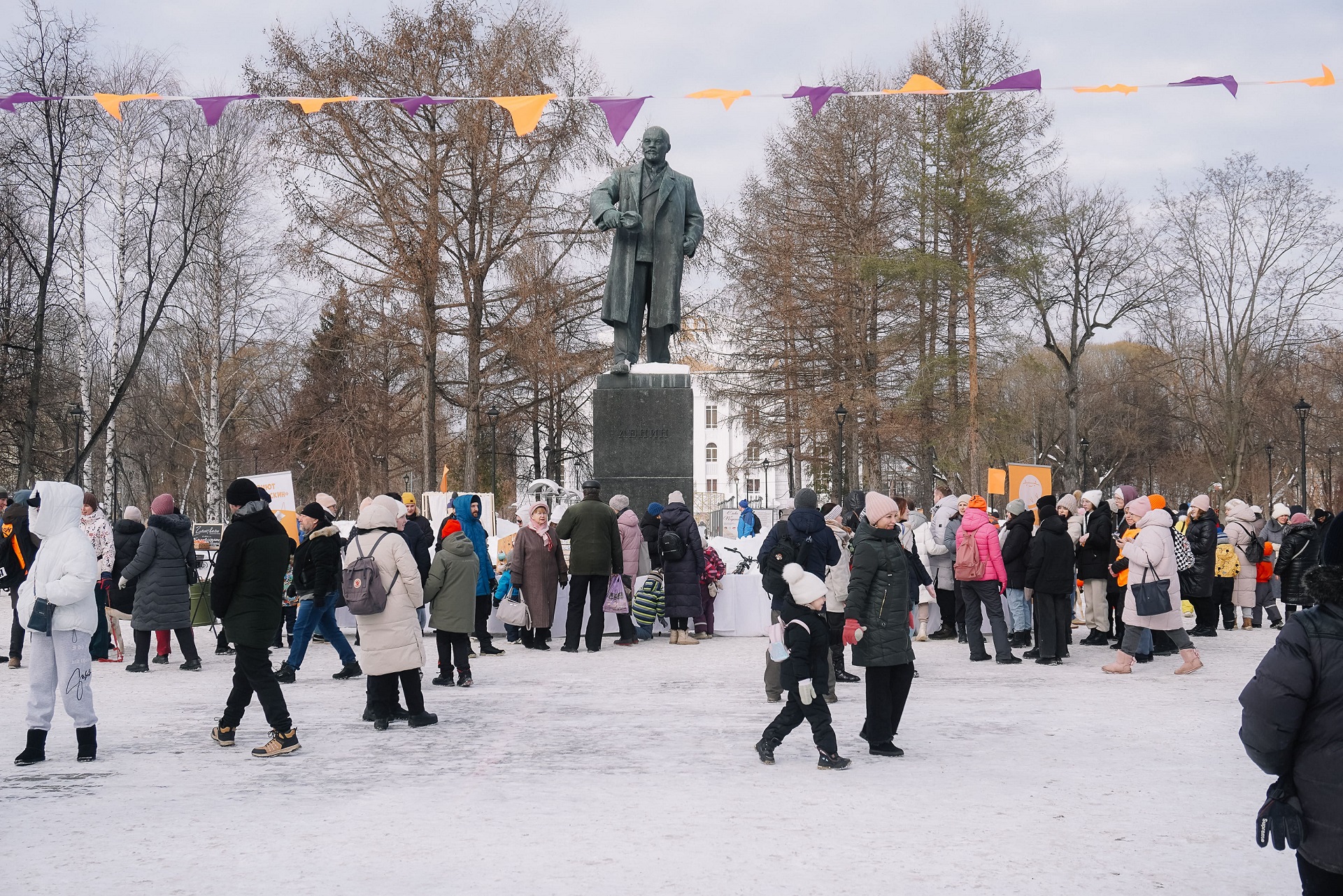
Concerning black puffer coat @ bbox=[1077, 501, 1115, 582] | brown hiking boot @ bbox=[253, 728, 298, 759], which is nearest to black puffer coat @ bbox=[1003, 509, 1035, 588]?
black puffer coat @ bbox=[1077, 501, 1115, 582]

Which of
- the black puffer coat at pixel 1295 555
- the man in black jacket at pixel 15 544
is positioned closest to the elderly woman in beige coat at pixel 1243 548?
the black puffer coat at pixel 1295 555

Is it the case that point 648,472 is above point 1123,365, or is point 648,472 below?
below

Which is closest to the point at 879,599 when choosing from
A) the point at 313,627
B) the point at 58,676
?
the point at 58,676

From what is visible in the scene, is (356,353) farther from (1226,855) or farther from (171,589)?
(1226,855)

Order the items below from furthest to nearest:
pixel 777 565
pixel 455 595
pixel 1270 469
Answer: pixel 1270 469 → pixel 455 595 → pixel 777 565

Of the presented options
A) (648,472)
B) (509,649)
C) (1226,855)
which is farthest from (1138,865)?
(648,472)

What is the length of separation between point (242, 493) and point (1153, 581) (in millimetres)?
8134

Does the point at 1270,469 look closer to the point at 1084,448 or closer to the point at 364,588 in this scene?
the point at 1084,448

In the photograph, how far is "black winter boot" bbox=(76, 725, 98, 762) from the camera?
7.57 m

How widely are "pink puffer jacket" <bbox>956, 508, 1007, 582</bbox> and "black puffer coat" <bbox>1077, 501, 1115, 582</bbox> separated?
127 centimetres

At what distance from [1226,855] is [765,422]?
1222 inches

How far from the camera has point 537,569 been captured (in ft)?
45.2

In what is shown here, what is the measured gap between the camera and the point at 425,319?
96.5 feet

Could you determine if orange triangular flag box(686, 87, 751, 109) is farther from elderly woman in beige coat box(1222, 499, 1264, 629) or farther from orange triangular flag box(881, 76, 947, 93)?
elderly woman in beige coat box(1222, 499, 1264, 629)
